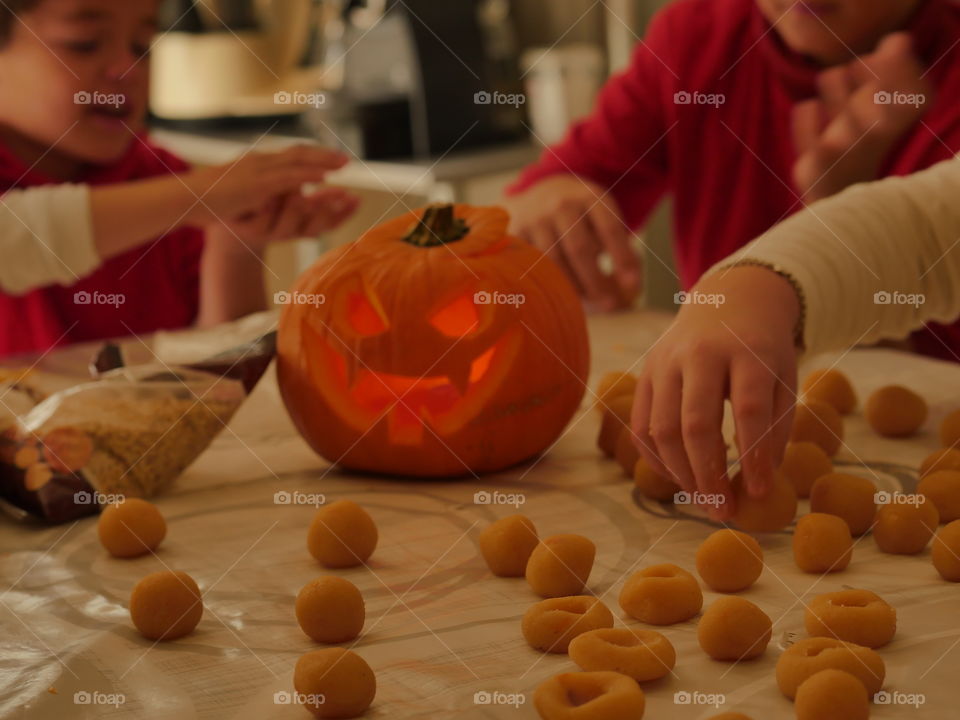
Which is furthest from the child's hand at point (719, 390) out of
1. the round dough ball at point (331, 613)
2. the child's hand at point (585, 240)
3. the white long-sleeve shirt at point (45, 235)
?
the white long-sleeve shirt at point (45, 235)

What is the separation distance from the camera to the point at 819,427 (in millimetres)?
847

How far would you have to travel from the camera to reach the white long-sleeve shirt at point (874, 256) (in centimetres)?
80

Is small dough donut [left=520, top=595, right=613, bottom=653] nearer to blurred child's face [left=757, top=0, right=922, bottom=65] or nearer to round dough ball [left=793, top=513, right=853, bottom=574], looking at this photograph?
round dough ball [left=793, top=513, right=853, bottom=574]

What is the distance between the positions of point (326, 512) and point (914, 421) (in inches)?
18.7

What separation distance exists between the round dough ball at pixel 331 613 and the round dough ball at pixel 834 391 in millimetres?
484

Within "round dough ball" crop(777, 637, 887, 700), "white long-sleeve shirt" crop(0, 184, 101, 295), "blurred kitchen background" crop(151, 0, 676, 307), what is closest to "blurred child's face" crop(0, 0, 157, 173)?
"white long-sleeve shirt" crop(0, 184, 101, 295)

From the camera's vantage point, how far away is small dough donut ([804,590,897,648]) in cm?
57

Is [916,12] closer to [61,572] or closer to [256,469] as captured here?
[256,469]

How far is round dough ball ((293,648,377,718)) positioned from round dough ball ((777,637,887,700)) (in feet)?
0.66

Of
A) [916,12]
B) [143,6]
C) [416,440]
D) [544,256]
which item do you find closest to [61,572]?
[416,440]

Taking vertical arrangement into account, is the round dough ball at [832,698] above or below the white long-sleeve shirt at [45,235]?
below

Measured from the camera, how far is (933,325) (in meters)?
1.27

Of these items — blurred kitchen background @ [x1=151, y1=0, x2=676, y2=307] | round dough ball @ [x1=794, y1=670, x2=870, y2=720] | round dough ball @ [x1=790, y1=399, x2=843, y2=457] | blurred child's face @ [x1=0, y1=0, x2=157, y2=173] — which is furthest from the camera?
blurred kitchen background @ [x1=151, y1=0, x2=676, y2=307]

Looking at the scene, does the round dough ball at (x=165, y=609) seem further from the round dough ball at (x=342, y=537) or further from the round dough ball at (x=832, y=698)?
the round dough ball at (x=832, y=698)
